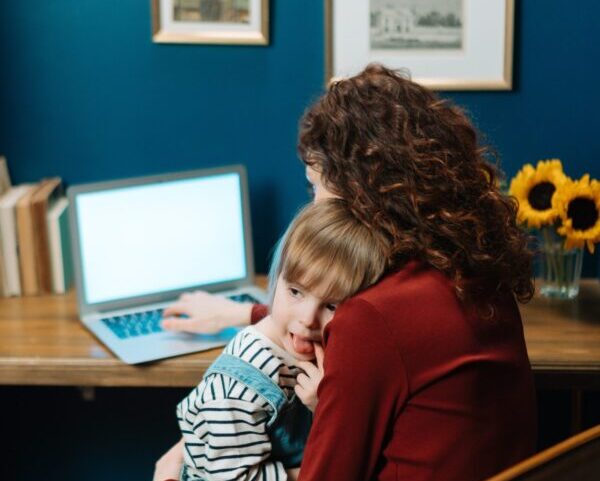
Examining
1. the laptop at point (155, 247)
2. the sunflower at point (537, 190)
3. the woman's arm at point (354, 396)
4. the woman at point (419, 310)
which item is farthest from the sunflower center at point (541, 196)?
the woman's arm at point (354, 396)

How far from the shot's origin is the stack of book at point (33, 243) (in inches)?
90.8

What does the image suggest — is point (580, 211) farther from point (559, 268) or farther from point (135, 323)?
point (135, 323)

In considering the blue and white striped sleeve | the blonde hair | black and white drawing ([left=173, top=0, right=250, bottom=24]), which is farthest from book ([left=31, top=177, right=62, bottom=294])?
the blonde hair

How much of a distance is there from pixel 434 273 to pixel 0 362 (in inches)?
38.0

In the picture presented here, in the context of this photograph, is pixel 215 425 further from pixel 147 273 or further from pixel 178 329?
pixel 147 273

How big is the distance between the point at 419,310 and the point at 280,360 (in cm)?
36

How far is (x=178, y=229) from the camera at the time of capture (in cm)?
228

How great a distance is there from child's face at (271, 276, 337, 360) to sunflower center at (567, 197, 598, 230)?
2.90 ft

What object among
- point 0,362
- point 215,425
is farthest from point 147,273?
point 215,425

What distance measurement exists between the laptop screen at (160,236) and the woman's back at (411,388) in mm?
973

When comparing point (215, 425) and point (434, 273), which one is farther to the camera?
point (215, 425)

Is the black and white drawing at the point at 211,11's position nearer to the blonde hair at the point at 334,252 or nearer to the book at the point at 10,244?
the book at the point at 10,244

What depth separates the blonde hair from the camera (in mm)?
1391

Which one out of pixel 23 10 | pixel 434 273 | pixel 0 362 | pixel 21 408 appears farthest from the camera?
pixel 21 408
